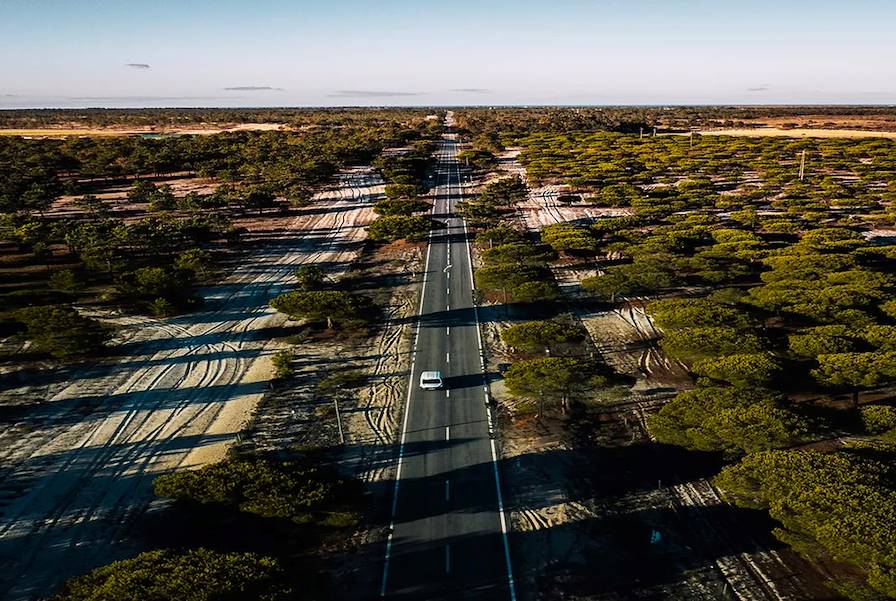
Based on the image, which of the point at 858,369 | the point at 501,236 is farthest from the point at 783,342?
the point at 501,236

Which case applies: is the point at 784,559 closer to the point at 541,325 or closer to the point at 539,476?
the point at 539,476

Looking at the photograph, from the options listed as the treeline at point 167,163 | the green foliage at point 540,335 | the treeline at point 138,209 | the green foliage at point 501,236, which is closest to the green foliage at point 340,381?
the green foliage at point 540,335

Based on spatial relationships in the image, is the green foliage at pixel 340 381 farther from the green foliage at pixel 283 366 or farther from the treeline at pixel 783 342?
the treeline at pixel 783 342

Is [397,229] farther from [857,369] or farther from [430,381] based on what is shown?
[857,369]

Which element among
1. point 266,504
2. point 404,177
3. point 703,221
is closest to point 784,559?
point 266,504

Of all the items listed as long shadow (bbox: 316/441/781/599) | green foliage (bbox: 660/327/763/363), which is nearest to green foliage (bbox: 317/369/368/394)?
long shadow (bbox: 316/441/781/599)
